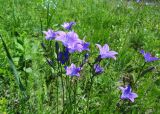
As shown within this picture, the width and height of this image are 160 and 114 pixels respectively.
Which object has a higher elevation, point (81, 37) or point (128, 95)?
point (81, 37)

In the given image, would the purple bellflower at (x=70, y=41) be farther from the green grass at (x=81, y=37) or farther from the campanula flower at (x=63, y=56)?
the green grass at (x=81, y=37)

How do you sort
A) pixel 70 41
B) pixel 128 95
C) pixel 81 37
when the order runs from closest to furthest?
pixel 70 41, pixel 128 95, pixel 81 37

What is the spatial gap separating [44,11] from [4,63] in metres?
1.78

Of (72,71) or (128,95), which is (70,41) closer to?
(72,71)

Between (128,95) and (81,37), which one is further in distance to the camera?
(81,37)

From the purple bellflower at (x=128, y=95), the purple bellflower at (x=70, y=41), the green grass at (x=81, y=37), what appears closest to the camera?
the purple bellflower at (x=70, y=41)

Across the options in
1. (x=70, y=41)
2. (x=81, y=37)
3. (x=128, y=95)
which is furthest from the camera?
(x=81, y=37)

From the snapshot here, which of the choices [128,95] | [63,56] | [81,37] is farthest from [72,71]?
[81,37]

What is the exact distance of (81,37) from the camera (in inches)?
145

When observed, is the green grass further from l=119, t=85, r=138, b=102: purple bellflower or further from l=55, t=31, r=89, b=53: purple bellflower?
l=55, t=31, r=89, b=53: purple bellflower

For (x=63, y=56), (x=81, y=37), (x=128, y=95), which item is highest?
(x=81, y=37)

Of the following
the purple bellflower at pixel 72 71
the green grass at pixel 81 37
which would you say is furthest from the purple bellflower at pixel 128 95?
the purple bellflower at pixel 72 71

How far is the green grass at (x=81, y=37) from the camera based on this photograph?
2.33 metres

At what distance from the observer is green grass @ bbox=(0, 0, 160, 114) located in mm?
2332
